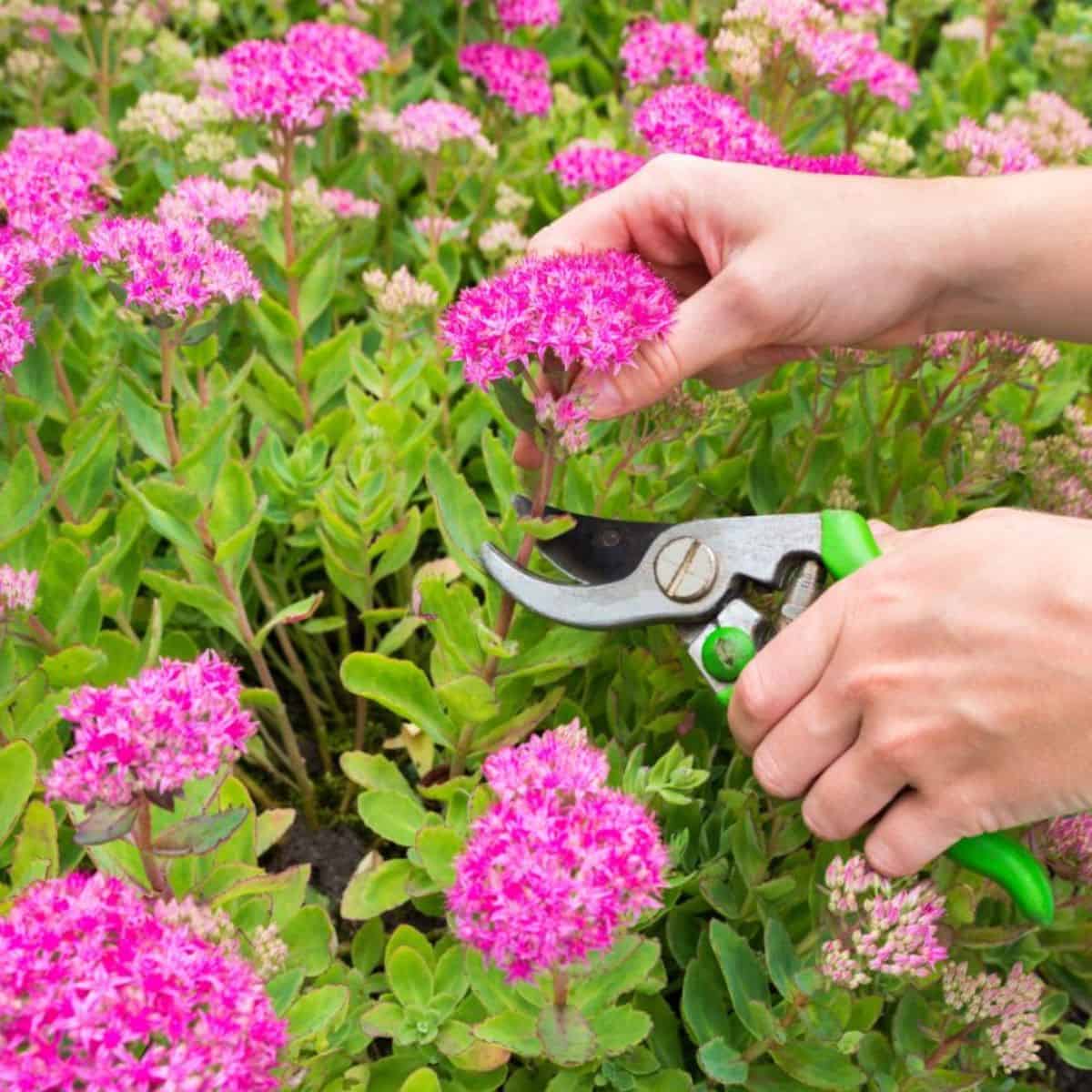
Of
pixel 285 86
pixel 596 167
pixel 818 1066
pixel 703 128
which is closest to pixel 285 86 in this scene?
pixel 285 86

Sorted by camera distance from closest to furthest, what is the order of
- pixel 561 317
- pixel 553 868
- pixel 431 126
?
pixel 553 868
pixel 561 317
pixel 431 126

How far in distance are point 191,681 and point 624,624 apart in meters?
0.46

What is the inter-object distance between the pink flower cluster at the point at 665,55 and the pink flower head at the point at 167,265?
119 cm

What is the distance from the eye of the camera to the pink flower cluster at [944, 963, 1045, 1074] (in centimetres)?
131

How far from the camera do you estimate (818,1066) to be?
1298 mm

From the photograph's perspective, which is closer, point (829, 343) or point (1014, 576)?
point (1014, 576)

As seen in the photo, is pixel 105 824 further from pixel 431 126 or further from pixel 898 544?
pixel 431 126

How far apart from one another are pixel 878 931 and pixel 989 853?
129 mm

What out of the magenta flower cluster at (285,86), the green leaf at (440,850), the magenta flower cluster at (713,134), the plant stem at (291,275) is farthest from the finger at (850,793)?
the magenta flower cluster at (285,86)

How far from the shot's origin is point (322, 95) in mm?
1909

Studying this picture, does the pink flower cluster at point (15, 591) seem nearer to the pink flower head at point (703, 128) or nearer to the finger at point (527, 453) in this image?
the finger at point (527, 453)

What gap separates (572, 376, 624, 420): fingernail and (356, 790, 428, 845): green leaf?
1.67 ft

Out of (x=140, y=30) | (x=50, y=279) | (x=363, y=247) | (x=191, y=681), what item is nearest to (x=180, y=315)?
(x=50, y=279)

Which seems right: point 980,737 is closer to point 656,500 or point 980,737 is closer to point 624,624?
point 624,624
